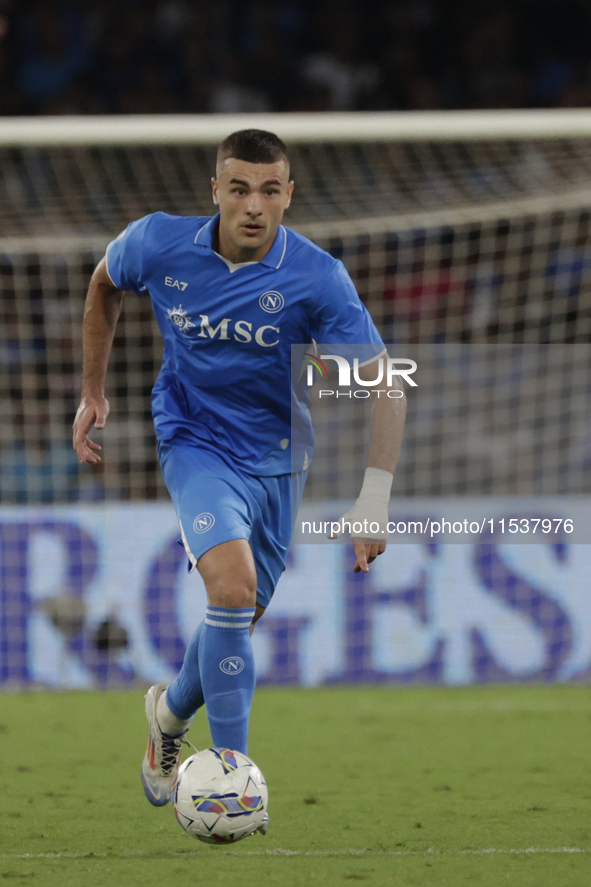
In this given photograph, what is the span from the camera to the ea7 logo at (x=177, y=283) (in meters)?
3.87

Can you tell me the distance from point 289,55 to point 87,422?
832cm

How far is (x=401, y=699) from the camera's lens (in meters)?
6.86

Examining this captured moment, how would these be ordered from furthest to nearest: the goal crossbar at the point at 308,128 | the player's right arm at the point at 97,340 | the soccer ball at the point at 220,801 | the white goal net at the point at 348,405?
the white goal net at the point at 348,405
the goal crossbar at the point at 308,128
the player's right arm at the point at 97,340
the soccer ball at the point at 220,801

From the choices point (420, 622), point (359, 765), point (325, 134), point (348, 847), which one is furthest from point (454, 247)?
point (348, 847)

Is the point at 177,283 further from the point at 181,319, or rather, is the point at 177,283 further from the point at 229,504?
the point at 229,504

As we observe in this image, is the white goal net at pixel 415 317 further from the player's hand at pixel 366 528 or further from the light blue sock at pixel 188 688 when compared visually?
the player's hand at pixel 366 528

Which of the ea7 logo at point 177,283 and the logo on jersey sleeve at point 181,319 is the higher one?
the ea7 logo at point 177,283

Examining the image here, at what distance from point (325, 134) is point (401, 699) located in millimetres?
3220

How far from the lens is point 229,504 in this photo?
12.2 ft

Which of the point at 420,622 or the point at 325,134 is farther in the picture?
the point at 420,622

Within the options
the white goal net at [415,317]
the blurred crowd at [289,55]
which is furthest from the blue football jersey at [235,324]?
the blurred crowd at [289,55]

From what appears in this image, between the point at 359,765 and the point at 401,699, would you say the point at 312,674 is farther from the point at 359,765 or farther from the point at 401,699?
the point at 359,765

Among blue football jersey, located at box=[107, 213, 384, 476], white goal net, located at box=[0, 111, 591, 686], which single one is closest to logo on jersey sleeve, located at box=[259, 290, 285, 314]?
blue football jersey, located at box=[107, 213, 384, 476]

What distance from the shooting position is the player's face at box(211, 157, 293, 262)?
370 centimetres
